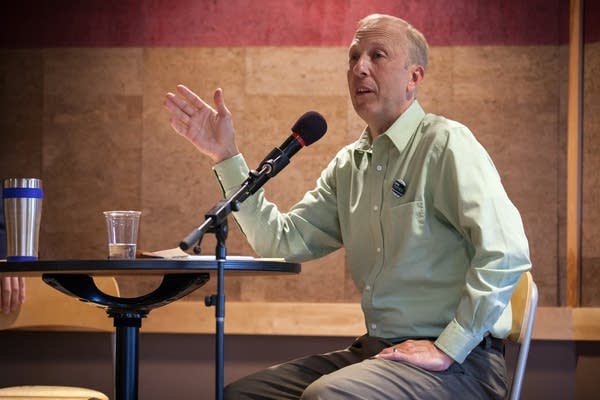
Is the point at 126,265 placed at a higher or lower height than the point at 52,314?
higher

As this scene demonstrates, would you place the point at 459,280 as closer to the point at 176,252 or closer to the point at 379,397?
the point at 379,397

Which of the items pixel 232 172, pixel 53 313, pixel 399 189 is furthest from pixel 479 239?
pixel 53 313

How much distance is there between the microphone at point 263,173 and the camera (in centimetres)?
202

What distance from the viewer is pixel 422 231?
2482mm

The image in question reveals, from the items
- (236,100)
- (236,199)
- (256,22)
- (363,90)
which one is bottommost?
(236,199)

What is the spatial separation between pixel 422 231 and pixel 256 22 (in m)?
2.29

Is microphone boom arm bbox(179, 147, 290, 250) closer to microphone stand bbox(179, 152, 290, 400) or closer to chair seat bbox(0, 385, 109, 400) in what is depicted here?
microphone stand bbox(179, 152, 290, 400)

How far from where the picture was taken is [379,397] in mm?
2193

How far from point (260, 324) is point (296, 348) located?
0.21 m

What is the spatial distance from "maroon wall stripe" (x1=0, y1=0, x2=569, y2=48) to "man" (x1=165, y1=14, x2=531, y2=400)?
1695 mm

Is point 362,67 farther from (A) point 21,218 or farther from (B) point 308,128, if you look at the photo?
(A) point 21,218

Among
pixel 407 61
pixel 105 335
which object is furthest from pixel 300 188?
pixel 407 61

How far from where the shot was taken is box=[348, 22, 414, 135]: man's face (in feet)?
8.80

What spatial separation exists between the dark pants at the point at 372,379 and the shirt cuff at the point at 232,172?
551 millimetres
